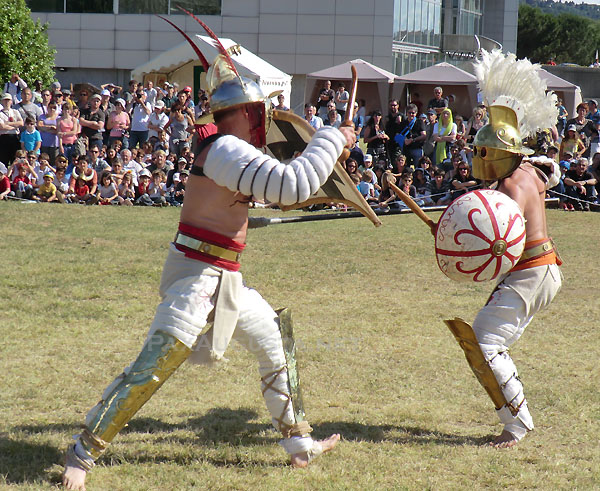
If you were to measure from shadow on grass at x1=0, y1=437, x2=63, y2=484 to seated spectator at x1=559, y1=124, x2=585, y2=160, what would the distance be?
1310 centimetres

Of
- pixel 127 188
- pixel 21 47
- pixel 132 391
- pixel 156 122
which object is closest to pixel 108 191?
pixel 127 188

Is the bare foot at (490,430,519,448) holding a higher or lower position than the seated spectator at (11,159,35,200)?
lower

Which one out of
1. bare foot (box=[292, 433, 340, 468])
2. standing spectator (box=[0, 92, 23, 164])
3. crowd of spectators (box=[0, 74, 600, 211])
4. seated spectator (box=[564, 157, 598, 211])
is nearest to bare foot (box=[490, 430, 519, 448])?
bare foot (box=[292, 433, 340, 468])

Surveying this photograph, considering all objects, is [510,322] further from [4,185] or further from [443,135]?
[443,135]

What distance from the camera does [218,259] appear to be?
3959 millimetres

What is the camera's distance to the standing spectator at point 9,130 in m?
15.0

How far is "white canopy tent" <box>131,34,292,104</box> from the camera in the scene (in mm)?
20391

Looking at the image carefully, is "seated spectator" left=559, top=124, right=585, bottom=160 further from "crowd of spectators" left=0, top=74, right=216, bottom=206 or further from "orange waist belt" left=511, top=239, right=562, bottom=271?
"orange waist belt" left=511, top=239, right=562, bottom=271

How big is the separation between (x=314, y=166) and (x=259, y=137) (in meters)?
0.48

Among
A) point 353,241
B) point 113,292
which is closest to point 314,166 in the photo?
point 113,292

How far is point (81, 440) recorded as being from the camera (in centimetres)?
382

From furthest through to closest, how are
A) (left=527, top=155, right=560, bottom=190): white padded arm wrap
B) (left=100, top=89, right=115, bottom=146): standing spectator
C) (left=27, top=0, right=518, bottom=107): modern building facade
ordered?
(left=27, top=0, right=518, bottom=107): modern building facade < (left=100, top=89, right=115, bottom=146): standing spectator < (left=527, top=155, right=560, bottom=190): white padded arm wrap

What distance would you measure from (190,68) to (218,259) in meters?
22.8

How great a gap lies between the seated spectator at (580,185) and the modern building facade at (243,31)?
629 inches
